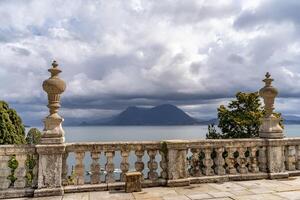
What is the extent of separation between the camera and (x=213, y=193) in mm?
7535

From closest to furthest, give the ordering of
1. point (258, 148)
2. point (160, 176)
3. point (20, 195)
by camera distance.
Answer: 1. point (20, 195)
2. point (160, 176)
3. point (258, 148)

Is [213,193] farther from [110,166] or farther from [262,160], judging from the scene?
[262,160]

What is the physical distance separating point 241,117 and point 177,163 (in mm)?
19705

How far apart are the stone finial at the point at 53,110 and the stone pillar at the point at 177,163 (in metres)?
2.93

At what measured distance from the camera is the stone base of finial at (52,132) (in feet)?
25.3

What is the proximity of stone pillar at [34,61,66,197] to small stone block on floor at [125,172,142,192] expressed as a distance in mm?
1612

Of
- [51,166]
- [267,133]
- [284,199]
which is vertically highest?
[267,133]

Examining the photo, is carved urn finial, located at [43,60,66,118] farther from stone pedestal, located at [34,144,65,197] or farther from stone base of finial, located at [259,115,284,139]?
stone base of finial, located at [259,115,284,139]

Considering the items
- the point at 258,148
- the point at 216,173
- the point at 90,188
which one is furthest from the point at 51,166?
the point at 258,148

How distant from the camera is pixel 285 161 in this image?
32.9 feet

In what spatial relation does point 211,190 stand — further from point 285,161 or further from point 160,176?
point 285,161

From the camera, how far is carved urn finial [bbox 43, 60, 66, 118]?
783 centimetres

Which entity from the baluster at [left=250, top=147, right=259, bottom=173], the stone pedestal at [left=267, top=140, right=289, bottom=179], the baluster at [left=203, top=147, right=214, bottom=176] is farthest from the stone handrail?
the stone pedestal at [left=267, top=140, right=289, bottom=179]

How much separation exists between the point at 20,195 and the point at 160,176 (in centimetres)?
363
